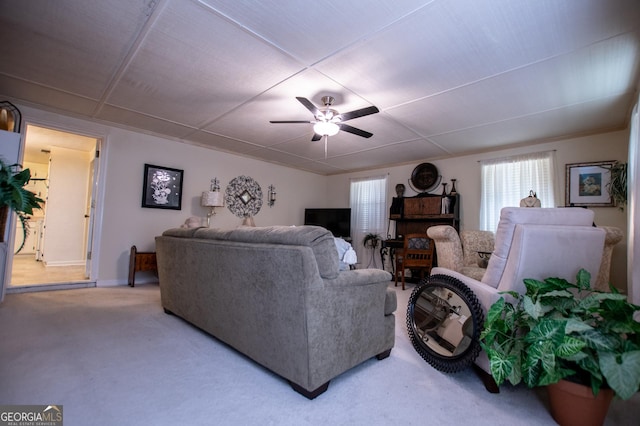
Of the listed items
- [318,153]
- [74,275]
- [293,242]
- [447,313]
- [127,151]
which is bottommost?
[74,275]

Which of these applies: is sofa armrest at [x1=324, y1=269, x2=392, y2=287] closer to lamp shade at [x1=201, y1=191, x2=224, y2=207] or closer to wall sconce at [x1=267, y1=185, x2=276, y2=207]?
lamp shade at [x1=201, y1=191, x2=224, y2=207]

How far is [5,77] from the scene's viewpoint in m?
2.78

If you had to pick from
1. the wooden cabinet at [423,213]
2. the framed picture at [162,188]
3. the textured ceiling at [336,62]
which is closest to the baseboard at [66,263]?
the framed picture at [162,188]

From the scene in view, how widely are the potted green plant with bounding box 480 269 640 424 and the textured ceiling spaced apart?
173cm

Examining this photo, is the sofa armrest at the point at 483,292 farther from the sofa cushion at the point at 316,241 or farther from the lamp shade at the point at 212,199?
the lamp shade at the point at 212,199

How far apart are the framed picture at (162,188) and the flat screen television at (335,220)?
2.85 metres

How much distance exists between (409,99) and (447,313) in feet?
7.21

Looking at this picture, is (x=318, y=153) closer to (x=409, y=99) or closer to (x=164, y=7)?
(x=409, y=99)

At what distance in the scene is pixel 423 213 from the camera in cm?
505

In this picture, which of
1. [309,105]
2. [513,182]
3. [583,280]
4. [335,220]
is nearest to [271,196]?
[335,220]

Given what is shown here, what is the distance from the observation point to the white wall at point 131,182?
12.8 ft

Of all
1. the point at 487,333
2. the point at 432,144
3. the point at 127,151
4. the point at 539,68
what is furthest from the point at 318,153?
the point at 487,333

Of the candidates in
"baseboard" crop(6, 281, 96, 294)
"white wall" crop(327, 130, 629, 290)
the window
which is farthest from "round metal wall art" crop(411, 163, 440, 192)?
"baseboard" crop(6, 281, 96, 294)

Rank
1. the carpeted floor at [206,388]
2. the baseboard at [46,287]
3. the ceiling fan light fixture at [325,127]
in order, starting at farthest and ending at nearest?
the baseboard at [46,287] < the ceiling fan light fixture at [325,127] < the carpeted floor at [206,388]
